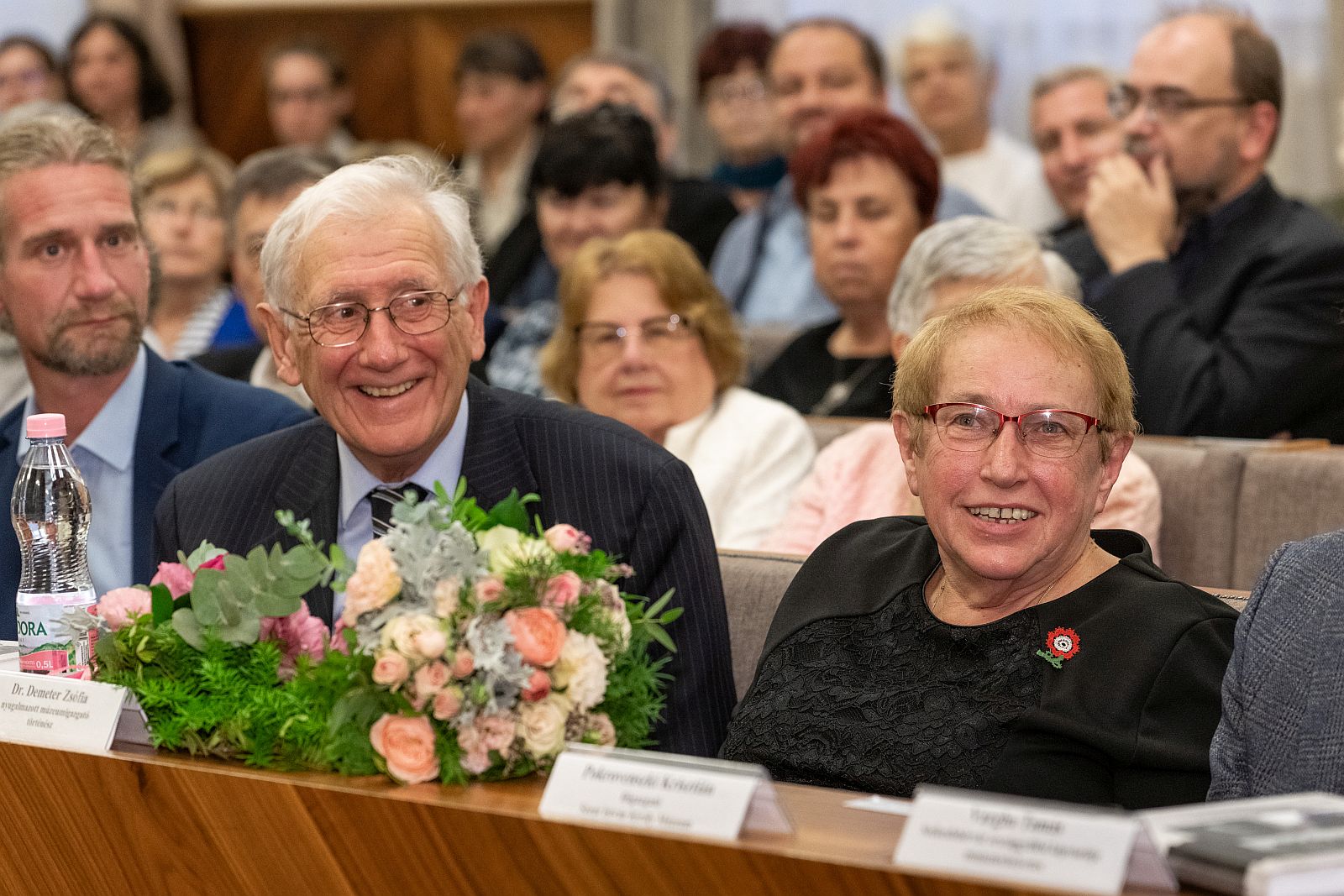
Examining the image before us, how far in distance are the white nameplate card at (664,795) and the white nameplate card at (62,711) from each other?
0.52m

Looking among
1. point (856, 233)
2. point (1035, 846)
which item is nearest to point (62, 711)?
point (1035, 846)

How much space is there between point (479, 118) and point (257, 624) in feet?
17.2

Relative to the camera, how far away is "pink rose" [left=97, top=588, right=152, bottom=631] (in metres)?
1.74

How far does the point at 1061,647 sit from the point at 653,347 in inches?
66.9

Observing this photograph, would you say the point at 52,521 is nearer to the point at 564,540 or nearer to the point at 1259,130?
the point at 564,540

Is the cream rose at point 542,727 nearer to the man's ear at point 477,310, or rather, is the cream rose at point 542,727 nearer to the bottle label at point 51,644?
the bottle label at point 51,644

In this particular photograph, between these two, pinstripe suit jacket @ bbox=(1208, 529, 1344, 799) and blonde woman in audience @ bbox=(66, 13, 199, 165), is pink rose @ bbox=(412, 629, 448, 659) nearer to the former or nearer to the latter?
pinstripe suit jacket @ bbox=(1208, 529, 1344, 799)

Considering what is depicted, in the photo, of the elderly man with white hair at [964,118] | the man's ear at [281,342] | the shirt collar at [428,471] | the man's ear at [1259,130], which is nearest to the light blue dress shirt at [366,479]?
the shirt collar at [428,471]

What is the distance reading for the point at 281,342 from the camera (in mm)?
2379

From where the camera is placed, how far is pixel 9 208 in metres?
2.86

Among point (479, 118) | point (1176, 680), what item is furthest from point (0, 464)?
point (479, 118)

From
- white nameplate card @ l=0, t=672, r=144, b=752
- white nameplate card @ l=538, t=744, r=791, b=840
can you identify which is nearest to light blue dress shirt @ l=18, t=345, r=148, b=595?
white nameplate card @ l=0, t=672, r=144, b=752

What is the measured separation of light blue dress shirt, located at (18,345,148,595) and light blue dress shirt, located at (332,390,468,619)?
0.57 metres

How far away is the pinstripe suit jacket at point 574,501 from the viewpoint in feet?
7.18
